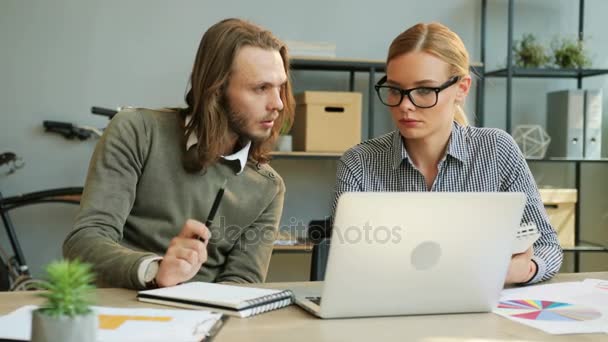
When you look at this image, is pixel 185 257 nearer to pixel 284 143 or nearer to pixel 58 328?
pixel 58 328

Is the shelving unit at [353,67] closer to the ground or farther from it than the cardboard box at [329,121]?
farther from it

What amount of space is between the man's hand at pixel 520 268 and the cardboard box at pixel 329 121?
6.25 ft

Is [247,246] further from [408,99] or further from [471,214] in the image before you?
[471,214]

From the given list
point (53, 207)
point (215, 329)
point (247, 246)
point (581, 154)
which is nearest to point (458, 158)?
point (247, 246)

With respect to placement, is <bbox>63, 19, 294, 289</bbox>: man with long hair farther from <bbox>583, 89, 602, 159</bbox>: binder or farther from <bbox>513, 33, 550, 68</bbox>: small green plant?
<bbox>583, 89, 602, 159</bbox>: binder

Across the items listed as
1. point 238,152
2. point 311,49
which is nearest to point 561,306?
point 238,152

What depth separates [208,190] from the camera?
189 cm

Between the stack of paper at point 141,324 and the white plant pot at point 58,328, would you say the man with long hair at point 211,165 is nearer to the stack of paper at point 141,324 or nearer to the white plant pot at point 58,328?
the stack of paper at point 141,324

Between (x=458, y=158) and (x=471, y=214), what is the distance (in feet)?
2.36

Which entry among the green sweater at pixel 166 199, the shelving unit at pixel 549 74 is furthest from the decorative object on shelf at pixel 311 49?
the green sweater at pixel 166 199

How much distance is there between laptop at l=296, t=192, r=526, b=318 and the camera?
1.14 meters

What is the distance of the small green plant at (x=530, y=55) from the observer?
3.67 m

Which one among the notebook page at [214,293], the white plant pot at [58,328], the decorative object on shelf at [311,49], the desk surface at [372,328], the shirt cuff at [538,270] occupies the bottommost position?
the desk surface at [372,328]

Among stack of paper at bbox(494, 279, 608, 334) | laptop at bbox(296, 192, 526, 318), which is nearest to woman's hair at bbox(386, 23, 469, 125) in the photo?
stack of paper at bbox(494, 279, 608, 334)
